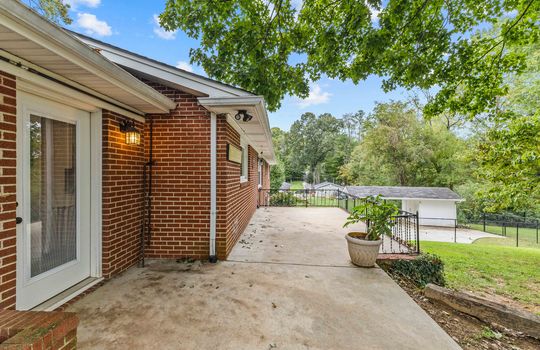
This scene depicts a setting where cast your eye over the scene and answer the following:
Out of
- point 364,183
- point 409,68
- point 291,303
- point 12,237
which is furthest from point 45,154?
point 364,183

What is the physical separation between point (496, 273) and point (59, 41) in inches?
382

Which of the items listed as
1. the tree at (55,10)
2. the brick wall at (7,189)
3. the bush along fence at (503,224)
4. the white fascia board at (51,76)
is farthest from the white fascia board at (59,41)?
the bush along fence at (503,224)

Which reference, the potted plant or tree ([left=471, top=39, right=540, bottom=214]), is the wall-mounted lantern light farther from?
tree ([left=471, top=39, right=540, bottom=214])

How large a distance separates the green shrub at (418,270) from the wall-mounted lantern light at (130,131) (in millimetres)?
4597

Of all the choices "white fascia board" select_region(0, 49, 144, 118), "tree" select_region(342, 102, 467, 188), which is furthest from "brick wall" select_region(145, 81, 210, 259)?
"tree" select_region(342, 102, 467, 188)

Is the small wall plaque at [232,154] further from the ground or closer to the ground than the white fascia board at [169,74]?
closer to the ground

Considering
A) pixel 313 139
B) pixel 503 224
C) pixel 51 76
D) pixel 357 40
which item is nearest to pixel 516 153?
pixel 357 40

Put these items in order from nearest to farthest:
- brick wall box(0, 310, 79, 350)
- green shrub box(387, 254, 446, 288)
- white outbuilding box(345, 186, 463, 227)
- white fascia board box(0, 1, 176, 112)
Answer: brick wall box(0, 310, 79, 350) → white fascia board box(0, 1, 176, 112) → green shrub box(387, 254, 446, 288) → white outbuilding box(345, 186, 463, 227)

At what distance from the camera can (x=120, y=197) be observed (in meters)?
3.52

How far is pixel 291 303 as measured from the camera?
2.79m

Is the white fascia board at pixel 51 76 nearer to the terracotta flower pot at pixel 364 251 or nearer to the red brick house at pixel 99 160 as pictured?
the red brick house at pixel 99 160

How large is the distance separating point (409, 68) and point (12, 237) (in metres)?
6.20

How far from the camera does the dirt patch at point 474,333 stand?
237 centimetres

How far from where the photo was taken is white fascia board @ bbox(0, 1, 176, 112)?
155 centimetres
